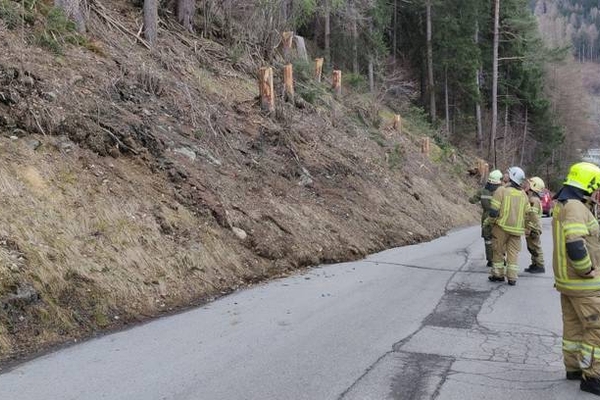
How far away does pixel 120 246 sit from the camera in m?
7.55

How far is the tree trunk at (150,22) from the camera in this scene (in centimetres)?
1412

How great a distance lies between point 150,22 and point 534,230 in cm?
987

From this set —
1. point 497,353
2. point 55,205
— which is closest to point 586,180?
point 497,353

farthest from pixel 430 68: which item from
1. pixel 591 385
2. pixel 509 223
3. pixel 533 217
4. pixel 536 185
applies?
pixel 591 385

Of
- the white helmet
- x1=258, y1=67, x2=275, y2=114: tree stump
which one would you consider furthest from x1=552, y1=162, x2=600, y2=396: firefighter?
x1=258, y1=67, x2=275, y2=114: tree stump

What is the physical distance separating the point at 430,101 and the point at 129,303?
35.1 meters

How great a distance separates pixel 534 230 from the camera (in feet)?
34.4

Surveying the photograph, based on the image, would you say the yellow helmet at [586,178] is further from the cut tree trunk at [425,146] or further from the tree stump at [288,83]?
the cut tree trunk at [425,146]

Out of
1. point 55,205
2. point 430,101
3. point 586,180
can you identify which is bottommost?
point 430,101

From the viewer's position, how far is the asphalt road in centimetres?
477

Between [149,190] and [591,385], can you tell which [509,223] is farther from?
[149,190]

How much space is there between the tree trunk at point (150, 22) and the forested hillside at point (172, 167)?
47mm

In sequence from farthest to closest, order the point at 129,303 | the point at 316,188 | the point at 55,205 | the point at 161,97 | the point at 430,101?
the point at 430,101 < the point at 316,188 < the point at 161,97 < the point at 55,205 < the point at 129,303

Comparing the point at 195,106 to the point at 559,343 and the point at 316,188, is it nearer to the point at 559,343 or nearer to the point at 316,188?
the point at 316,188
